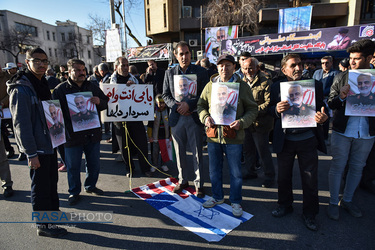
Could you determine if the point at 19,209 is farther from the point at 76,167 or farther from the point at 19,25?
the point at 19,25

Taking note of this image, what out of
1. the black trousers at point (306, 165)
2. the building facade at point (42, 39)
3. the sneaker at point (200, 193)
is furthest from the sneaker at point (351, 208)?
the building facade at point (42, 39)

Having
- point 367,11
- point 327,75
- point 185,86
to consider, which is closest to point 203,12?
point 367,11

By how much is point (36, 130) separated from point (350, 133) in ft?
12.3

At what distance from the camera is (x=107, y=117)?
3986mm

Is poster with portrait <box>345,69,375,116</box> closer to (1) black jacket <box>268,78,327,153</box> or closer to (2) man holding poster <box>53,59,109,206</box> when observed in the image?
(1) black jacket <box>268,78,327,153</box>

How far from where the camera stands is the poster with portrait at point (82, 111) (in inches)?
127

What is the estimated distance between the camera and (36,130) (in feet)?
8.26

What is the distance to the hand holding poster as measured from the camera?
399 centimetres

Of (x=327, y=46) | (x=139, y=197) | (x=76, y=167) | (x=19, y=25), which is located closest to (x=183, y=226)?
(x=139, y=197)

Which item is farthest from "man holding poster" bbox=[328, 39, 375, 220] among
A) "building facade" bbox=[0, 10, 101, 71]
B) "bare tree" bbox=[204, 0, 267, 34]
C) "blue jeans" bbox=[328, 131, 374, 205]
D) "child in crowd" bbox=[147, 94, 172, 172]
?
"building facade" bbox=[0, 10, 101, 71]

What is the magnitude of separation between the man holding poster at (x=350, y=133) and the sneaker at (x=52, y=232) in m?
3.44

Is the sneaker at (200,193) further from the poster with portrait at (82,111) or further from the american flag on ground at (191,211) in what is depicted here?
the poster with portrait at (82,111)

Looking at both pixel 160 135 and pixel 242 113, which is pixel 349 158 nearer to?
pixel 242 113

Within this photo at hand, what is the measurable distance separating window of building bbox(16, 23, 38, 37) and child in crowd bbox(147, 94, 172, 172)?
51055mm
